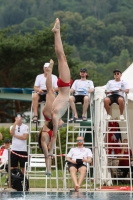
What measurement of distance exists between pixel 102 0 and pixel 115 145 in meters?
159

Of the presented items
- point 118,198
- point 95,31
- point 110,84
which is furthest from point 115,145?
point 95,31

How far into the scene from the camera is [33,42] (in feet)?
141

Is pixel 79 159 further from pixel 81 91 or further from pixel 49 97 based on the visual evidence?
pixel 49 97

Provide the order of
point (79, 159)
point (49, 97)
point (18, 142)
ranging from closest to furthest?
point (49, 97)
point (79, 159)
point (18, 142)

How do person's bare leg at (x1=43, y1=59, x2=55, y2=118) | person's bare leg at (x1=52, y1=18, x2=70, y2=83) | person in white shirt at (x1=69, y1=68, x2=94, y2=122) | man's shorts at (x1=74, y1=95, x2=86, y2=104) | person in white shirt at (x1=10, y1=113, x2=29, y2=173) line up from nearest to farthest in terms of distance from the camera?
person's bare leg at (x1=52, y1=18, x2=70, y2=83)
person's bare leg at (x1=43, y1=59, x2=55, y2=118)
person in white shirt at (x1=69, y1=68, x2=94, y2=122)
man's shorts at (x1=74, y1=95, x2=86, y2=104)
person in white shirt at (x1=10, y1=113, x2=29, y2=173)

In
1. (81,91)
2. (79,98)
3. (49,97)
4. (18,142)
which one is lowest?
(49,97)

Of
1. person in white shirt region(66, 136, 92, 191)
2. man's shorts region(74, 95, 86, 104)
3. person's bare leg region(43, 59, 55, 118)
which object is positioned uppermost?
man's shorts region(74, 95, 86, 104)

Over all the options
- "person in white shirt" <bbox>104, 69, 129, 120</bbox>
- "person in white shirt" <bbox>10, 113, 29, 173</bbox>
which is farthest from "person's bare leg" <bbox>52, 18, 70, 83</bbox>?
"person in white shirt" <bbox>10, 113, 29, 173</bbox>

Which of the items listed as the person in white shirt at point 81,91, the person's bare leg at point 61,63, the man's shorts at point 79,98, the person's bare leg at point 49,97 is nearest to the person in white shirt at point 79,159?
the person in white shirt at point 81,91

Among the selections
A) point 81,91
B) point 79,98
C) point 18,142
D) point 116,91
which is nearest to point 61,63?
point 81,91

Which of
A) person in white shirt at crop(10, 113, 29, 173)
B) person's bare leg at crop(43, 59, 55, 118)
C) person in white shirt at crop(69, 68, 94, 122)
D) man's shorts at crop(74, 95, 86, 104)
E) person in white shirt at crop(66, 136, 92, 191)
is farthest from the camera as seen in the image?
person in white shirt at crop(10, 113, 29, 173)

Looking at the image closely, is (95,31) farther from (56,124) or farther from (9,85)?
(56,124)

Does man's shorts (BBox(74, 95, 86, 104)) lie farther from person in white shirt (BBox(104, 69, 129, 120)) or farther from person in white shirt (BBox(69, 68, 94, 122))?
person in white shirt (BBox(104, 69, 129, 120))

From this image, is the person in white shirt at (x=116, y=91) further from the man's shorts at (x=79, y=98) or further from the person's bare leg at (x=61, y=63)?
the person's bare leg at (x=61, y=63)
